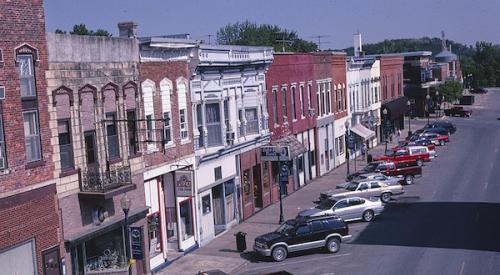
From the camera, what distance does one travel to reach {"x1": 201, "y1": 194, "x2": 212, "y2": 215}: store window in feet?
114

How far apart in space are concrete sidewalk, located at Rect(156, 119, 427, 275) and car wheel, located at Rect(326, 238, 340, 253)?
133 inches

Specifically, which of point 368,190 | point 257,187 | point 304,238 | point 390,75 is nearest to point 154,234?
point 304,238

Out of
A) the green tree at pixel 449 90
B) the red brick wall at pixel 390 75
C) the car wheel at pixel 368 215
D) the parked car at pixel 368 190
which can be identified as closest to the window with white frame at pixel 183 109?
the car wheel at pixel 368 215

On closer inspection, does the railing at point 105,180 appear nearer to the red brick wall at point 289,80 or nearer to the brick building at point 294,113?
the brick building at point 294,113

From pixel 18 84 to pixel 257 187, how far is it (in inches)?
914

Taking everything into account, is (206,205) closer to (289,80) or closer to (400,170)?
(289,80)

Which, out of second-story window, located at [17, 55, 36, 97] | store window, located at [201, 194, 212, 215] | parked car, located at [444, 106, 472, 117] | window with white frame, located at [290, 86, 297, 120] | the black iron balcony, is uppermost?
second-story window, located at [17, 55, 36, 97]

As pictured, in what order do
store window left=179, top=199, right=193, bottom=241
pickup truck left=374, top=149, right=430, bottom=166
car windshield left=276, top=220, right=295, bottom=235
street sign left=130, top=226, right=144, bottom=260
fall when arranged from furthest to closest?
1. pickup truck left=374, top=149, right=430, bottom=166
2. store window left=179, top=199, right=193, bottom=241
3. car windshield left=276, top=220, right=295, bottom=235
4. street sign left=130, top=226, right=144, bottom=260

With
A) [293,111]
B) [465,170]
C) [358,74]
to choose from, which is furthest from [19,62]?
[358,74]

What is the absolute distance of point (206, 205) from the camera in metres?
35.0

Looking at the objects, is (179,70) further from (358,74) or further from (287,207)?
(358,74)

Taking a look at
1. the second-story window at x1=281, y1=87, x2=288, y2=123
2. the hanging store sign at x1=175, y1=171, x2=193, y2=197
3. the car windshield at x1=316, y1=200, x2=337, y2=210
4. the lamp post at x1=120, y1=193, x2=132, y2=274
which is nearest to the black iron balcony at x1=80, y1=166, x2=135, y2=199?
the lamp post at x1=120, y1=193, x2=132, y2=274

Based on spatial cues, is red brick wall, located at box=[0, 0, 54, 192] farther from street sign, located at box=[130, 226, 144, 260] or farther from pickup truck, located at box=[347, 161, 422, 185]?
pickup truck, located at box=[347, 161, 422, 185]

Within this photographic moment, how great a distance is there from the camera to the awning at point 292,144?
1759 inches
